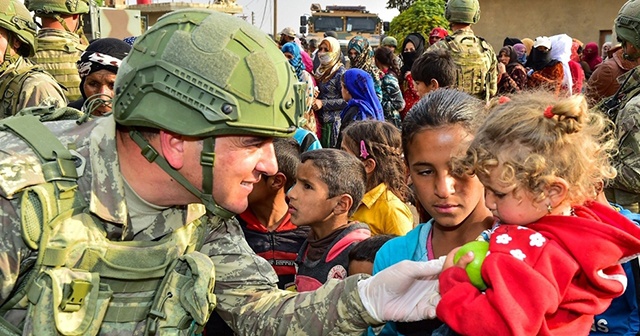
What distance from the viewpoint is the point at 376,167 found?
4.14 m

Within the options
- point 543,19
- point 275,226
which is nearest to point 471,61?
point 275,226

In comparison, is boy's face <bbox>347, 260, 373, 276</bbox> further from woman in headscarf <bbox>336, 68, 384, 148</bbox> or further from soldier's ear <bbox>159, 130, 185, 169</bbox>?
woman in headscarf <bbox>336, 68, 384, 148</bbox>

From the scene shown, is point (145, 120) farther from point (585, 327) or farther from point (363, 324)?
point (585, 327)

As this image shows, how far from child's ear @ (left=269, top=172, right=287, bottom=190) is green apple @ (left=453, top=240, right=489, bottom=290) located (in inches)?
75.2

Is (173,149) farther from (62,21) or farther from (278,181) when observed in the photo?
(62,21)

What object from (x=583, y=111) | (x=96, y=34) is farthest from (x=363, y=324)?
(x=96, y=34)

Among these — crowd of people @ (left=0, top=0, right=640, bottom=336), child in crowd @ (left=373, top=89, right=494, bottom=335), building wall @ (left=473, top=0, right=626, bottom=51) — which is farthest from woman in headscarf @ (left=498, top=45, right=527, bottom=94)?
building wall @ (left=473, top=0, right=626, bottom=51)

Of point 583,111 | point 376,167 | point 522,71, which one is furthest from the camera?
point 522,71

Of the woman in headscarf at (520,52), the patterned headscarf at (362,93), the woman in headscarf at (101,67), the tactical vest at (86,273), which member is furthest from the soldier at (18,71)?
the woman in headscarf at (520,52)

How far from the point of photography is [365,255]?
Result: 3031mm

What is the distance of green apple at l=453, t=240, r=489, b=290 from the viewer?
188 cm

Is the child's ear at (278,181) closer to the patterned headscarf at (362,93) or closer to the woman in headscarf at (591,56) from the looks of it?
the patterned headscarf at (362,93)

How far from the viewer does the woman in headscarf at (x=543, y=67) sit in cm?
999

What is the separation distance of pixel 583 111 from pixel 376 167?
87.7 inches
